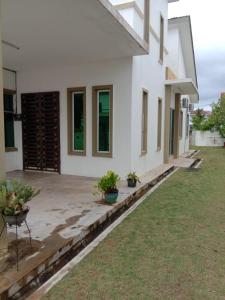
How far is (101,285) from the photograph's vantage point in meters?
2.62

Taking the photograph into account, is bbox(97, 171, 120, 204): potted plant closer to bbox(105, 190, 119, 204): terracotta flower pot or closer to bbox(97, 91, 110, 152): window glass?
bbox(105, 190, 119, 204): terracotta flower pot

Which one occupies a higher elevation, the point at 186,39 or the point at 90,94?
the point at 186,39

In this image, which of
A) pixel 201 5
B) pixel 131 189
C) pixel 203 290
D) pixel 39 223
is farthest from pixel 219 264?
pixel 201 5

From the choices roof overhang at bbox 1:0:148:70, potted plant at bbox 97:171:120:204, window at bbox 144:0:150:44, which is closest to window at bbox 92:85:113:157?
roof overhang at bbox 1:0:148:70

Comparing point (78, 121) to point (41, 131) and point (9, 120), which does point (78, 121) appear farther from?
point (9, 120)

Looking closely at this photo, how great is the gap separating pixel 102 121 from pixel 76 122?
0.88m

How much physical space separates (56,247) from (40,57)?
5.47m

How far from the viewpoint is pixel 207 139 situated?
2694cm

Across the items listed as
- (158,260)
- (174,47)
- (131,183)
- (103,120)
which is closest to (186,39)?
(174,47)

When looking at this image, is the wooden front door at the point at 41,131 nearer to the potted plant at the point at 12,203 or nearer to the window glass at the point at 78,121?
the window glass at the point at 78,121

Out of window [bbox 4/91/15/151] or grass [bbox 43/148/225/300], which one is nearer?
grass [bbox 43/148/225/300]

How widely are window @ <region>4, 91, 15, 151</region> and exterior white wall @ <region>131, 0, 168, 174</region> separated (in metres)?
4.01

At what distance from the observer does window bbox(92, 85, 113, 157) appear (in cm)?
714

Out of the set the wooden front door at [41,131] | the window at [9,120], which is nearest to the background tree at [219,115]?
the wooden front door at [41,131]
